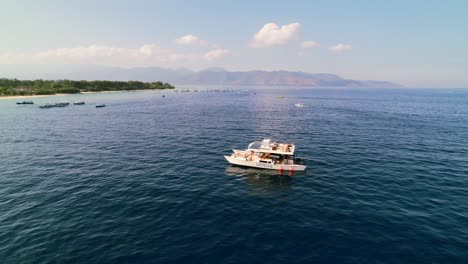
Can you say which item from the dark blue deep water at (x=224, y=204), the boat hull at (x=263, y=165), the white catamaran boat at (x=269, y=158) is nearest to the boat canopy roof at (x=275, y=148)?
the white catamaran boat at (x=269, y=158)

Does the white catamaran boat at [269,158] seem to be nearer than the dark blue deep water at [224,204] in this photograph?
No

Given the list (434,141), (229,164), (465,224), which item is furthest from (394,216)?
(434,141)

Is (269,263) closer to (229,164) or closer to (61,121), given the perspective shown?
(229,164)

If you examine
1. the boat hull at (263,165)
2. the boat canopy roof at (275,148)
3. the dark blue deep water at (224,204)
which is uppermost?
the boat canopy roof at (275,148)

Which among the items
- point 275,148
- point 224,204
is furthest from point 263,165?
point 224,204

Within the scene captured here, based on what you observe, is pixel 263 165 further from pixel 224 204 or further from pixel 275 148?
pixel 224 204

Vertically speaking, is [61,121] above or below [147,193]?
above

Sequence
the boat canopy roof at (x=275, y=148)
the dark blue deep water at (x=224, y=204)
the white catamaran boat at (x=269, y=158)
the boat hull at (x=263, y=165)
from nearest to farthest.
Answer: the dark blue deep water at (x=224, y=204) < the boat hull at (x=263, y=165) < the white catamaran boat at (x=269, y=158) < the boat canopy roof at (x=275, y=148)

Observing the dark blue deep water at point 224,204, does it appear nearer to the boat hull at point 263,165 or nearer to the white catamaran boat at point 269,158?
the boat hull at point 263,165
